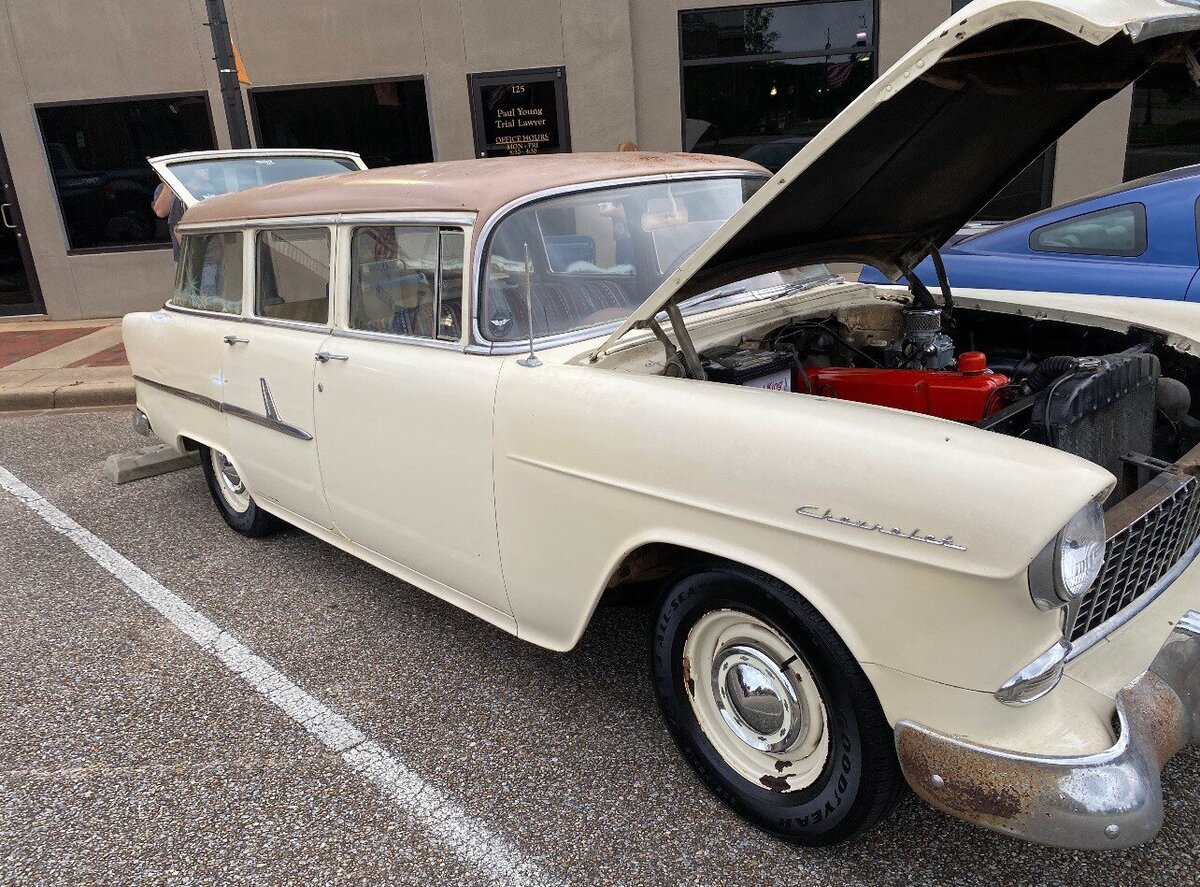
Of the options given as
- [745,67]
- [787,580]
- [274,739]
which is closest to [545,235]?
[787,580]

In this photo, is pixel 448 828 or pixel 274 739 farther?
pixel 274 739

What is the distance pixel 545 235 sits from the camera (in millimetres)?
2877

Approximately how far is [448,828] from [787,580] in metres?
1.21

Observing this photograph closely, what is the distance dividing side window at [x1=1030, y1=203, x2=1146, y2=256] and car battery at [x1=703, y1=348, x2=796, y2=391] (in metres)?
2.64

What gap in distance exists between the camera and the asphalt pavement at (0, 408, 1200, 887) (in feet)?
7.49

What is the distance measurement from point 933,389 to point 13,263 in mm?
11663

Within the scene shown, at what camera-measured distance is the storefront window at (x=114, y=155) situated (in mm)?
10062

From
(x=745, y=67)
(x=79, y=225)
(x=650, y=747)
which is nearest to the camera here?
(x=650, y=747)

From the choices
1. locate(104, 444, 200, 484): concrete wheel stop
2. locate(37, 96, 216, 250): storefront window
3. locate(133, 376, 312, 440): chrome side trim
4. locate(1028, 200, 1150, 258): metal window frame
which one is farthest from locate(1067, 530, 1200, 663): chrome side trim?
locate(37, 96, 216, 250): storefront window

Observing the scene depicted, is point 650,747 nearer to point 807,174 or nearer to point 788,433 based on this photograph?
point 788,433

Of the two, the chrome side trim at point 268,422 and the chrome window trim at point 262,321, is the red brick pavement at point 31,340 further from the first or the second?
the chrome side trim at point 268,422

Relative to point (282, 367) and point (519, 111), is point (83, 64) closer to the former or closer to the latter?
point (519, 111)

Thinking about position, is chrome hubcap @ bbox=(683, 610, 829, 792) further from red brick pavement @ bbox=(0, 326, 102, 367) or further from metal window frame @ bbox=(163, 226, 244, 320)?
red brick pavement @ bbox=(0, 326, 102, 367)

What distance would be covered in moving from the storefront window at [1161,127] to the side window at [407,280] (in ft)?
28.1
